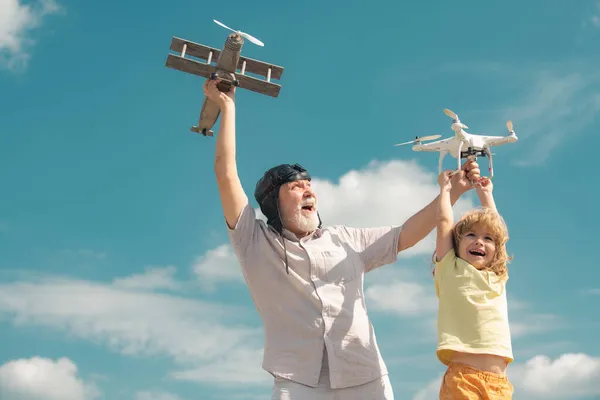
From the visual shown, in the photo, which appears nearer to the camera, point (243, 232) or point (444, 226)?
point (444, 226)

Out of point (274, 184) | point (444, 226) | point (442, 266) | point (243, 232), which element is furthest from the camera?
point (274, 184)

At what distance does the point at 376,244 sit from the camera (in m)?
5.59

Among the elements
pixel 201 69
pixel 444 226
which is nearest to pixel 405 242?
pixel 444 226

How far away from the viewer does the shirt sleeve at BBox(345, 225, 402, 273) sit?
18.2 ft

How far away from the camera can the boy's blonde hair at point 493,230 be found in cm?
507

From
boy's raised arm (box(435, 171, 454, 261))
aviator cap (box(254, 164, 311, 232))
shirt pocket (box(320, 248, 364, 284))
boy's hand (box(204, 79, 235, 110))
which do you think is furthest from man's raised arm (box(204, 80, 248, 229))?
boy's raised arm (box(435, 171, 454, 261))

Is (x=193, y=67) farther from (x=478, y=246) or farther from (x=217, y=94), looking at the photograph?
(x=478, y=246)

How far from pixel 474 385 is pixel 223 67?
12.2 feet

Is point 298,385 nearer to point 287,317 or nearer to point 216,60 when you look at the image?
point 287,317

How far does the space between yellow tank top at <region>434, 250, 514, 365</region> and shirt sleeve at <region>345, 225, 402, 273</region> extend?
0.67 m

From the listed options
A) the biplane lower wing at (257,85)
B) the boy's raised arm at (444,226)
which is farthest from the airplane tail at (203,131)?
the boy's raised arm at (444,226)

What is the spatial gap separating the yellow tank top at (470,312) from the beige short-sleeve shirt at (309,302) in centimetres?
66

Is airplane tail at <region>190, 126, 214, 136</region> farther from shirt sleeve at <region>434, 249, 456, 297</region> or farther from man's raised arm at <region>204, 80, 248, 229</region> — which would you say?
shirt sleeve at <region>434, 249, 456, 297</region>

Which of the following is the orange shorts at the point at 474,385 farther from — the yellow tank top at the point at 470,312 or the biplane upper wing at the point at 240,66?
the biplane upper wing at the point at 240,66
